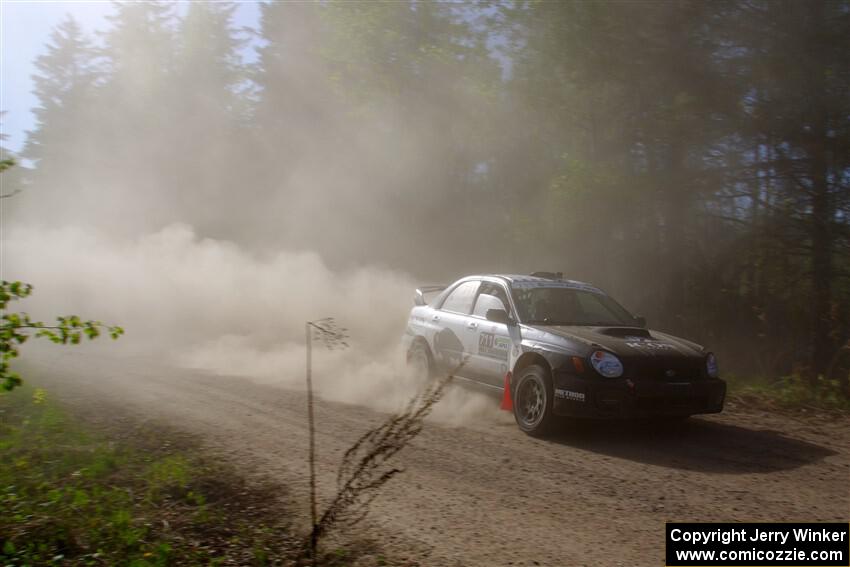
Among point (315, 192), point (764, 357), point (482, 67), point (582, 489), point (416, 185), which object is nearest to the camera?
point (582, 489)

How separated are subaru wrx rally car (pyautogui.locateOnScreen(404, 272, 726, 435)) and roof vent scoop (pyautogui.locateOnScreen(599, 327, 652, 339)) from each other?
0.04 ft

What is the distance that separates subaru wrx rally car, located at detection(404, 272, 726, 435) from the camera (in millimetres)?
6699

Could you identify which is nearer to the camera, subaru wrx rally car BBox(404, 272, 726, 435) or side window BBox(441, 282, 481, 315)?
subaru wrx rally car BBox(404, 272, 726, 435)

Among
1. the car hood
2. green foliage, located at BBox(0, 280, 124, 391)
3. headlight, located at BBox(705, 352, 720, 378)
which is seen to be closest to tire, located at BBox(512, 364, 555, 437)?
the car hood

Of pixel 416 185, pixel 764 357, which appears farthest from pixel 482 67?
pixel 764 357

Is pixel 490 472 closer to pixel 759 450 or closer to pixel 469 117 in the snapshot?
pixel 759 450

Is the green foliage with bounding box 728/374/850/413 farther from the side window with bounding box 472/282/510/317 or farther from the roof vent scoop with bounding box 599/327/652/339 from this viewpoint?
the side window with bounding box 472/282/510/317

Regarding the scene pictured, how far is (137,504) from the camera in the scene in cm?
500

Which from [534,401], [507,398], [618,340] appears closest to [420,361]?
[507,398]

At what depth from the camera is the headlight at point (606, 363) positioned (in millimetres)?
6703

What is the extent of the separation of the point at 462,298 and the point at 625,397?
10.3 feet

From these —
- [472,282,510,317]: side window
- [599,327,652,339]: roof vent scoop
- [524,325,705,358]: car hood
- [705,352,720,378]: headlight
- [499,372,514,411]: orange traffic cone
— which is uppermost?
[472,282,510,317]: side window

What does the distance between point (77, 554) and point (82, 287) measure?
18311 mm

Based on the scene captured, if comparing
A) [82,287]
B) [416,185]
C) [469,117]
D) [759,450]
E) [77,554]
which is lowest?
[77,554]
